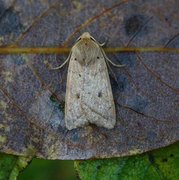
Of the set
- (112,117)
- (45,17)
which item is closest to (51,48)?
(45,17)

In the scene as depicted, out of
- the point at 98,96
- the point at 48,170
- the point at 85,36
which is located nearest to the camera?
the point at 85,36

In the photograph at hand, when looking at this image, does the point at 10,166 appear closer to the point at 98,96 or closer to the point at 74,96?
the point at 74,96

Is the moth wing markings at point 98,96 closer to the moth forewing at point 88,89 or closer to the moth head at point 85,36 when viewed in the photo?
the moth forewing at point 88,89

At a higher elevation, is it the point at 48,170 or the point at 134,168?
the point at 134,168

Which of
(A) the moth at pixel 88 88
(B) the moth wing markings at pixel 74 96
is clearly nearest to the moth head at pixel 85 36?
(A) the moth at pixel 88 88

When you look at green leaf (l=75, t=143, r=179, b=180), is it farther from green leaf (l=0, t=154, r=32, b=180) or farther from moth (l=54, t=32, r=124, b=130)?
green leaf (l=0, t=154, r=32, b=180)

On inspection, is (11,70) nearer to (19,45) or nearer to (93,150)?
(19,45)

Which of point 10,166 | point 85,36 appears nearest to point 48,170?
point 10,166

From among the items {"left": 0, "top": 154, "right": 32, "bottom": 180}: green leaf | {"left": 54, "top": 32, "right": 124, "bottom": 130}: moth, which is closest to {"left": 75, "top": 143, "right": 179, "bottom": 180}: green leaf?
{"left": 54, "top": 32, "right": 124, "bottom": 130}: moth
